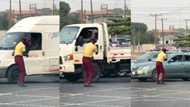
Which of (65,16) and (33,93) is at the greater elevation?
(65,16)

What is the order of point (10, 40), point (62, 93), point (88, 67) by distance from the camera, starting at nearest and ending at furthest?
1. point (10, 40)
2. point (88, 67)
3. point (62, 93)

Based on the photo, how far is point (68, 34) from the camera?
155 inches

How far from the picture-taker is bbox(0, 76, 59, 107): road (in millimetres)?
3916

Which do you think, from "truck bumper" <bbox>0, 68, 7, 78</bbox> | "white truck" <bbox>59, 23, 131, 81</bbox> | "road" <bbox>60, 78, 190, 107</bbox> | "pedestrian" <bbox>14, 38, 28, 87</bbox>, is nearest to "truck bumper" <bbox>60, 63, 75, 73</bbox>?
"white truck" <bbox>59, 23, 131, 81</bbox>

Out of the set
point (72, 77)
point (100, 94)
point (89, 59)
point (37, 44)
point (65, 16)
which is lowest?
point (100, 94)

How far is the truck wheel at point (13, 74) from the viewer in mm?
3732

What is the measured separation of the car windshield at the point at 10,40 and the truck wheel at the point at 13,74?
0.45ft

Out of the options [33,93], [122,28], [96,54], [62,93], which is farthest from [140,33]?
[33,93]

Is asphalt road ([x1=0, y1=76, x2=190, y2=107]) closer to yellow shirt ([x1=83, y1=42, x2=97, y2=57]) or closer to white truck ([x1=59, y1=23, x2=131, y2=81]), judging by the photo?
white truck ([x1=59, y1=23, x2=131, y2=81])

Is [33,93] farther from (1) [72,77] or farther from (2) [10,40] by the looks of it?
(2) [10,40]

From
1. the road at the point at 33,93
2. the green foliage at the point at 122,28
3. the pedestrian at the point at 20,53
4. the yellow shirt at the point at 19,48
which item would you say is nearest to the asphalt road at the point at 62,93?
the road at the point at 33,93

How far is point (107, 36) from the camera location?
387 centimetres

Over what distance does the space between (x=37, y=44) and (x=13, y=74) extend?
284mm

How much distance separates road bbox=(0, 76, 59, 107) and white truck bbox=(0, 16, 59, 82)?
6.3 inches
